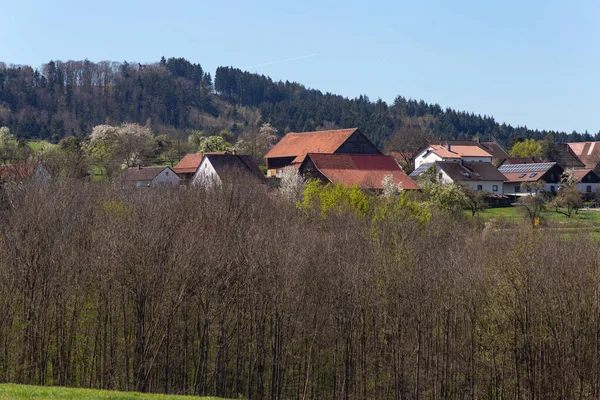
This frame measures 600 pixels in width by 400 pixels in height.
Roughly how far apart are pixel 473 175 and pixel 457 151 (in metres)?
28.7

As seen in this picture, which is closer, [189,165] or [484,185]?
[189,165]

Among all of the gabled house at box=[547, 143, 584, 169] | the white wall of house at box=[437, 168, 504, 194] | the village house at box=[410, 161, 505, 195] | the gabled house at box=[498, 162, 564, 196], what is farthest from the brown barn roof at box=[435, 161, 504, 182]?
the gabled house at box=[547, 143, 584, 169]

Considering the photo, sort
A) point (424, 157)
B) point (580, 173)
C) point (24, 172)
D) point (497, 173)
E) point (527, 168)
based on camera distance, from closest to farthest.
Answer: point (24, 172)
point (497, 173)
point (580, 173)
point (527, 168)
point (424, 157)

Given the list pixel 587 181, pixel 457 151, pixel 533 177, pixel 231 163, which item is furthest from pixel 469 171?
pixel 231 163

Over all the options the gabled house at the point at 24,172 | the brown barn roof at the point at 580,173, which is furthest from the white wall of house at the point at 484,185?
the gabled house at the point at 24,172

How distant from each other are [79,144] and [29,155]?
16.3m

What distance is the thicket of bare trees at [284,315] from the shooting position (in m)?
33.8

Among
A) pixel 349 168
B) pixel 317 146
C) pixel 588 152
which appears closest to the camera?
pixel 349 168

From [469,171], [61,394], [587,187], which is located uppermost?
[469,171]

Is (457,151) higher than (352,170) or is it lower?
higher

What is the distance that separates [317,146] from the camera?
328ft

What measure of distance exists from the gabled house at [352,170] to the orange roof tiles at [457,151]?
29.0 meters

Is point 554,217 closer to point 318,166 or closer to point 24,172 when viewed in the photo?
point 318,166

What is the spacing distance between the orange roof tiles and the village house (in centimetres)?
1478
